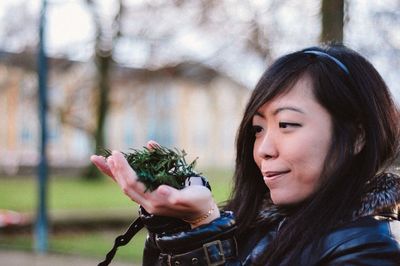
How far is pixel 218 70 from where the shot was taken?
10719 mm

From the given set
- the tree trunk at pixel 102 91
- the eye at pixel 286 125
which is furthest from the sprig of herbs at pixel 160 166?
the tree trunk at pixel 102 91

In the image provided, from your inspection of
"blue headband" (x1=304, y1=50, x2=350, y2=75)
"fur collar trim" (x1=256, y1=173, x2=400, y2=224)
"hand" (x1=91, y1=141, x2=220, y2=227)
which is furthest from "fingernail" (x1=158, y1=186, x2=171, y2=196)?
"blue headband" (x1=304, y1=50, x2=350, y2=75)

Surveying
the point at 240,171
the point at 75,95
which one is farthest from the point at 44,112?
the point at 75,95

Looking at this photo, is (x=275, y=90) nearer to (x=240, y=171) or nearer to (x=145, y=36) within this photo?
(x=240, y=171)

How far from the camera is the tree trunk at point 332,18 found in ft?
17.0

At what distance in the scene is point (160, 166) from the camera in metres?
1.53

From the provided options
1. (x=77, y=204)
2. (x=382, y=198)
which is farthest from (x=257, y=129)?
(x=77, y=204)

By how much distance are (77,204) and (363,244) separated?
14.0 m

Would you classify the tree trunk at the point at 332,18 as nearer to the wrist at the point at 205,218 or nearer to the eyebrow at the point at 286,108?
the eyebrow at the point at 286,108

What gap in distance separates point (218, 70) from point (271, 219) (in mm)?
9007

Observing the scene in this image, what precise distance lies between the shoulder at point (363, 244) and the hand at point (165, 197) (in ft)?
0.88

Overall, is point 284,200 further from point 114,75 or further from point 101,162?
point 114,75

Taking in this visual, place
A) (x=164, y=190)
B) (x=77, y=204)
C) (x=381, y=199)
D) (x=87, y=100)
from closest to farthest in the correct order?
1. (x=164, y=190)
2. (x=381, y=199)
3. (x=77, y=204)
4. (x=87, y=100)

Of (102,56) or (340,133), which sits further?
(102,56)
